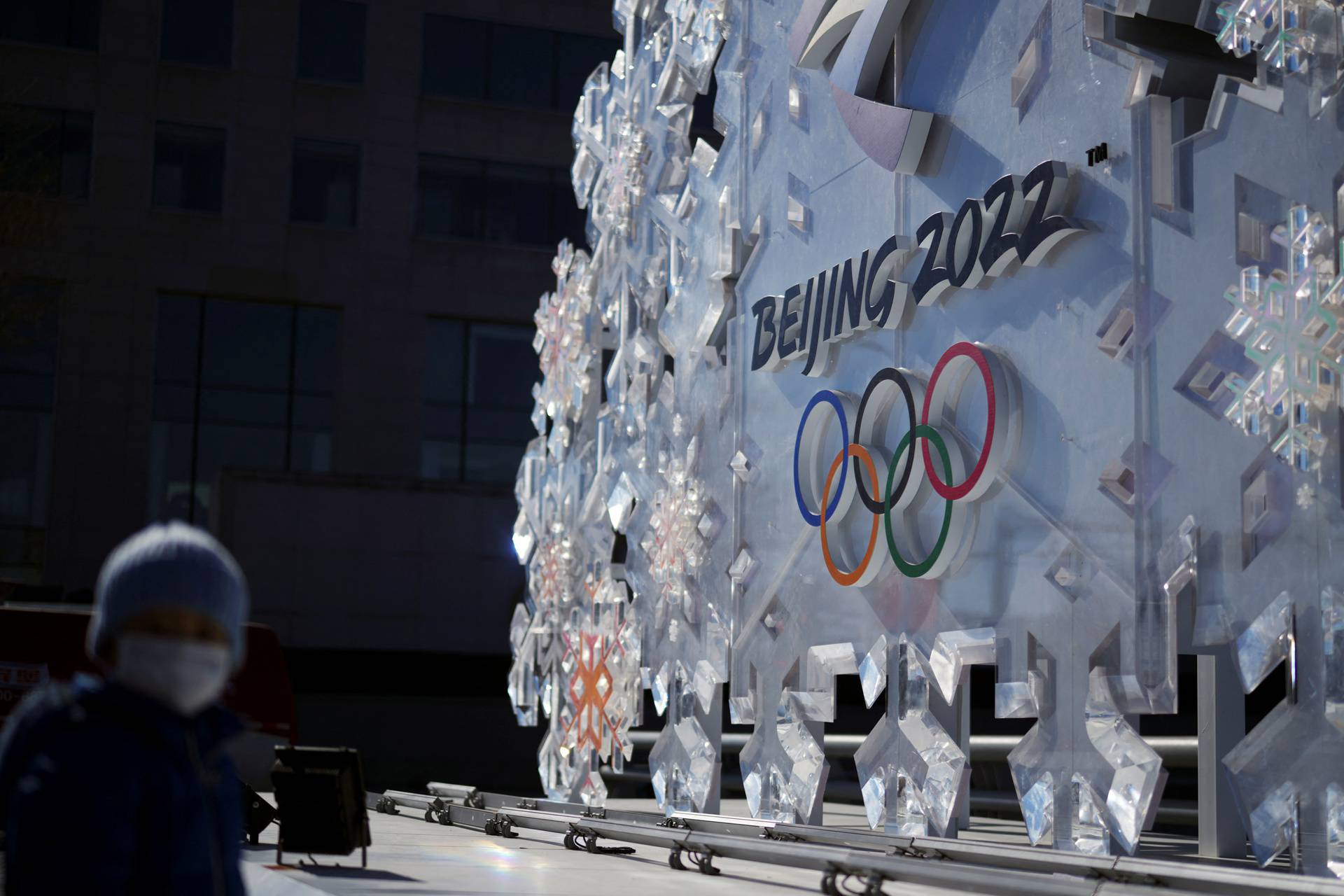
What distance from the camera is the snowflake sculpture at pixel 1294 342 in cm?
688

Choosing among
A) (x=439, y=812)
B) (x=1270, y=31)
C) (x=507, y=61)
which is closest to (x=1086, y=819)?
(x=1270, y=31)

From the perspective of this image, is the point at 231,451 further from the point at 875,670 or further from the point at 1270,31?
the point at 1270,31

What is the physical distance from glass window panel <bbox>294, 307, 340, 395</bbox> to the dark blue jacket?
3210cm

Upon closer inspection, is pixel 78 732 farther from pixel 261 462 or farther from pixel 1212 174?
pixel 261 462

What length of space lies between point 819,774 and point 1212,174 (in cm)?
500

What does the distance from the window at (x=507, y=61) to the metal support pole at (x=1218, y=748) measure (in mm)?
28835

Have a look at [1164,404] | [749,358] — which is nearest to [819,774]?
[749,358]

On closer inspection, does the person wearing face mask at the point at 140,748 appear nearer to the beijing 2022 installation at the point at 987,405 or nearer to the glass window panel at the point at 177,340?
the beijing 2022 installation at the point at 987,405

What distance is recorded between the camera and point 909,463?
1000 centimetres

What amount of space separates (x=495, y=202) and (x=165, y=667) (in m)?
33.9

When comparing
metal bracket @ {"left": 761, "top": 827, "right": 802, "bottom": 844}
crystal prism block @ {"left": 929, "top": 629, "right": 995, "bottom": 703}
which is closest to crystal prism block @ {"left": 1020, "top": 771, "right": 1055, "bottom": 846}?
crystal prism block @ {"left": 929, "top": 629, "right": 995, "bottom": 703}

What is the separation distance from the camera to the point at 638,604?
14.2 metres

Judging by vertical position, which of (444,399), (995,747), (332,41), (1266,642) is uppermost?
(332,41)

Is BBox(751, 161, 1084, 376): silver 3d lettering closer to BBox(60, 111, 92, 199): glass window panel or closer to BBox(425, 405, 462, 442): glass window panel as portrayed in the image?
BBox(425, 405, 462, 442): glass window panel
